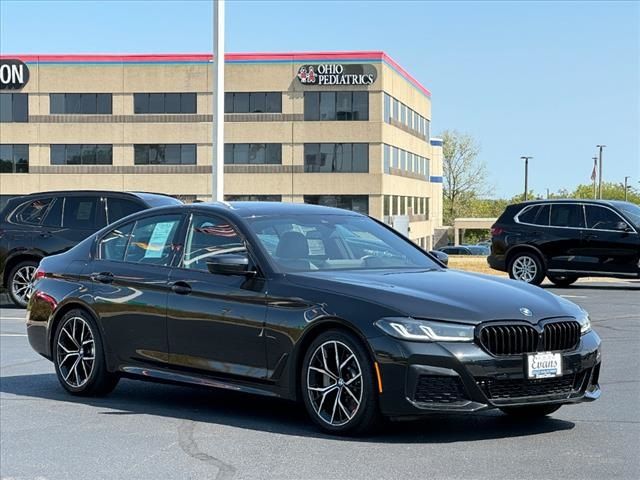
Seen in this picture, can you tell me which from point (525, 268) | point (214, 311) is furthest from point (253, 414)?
point (525, 268)

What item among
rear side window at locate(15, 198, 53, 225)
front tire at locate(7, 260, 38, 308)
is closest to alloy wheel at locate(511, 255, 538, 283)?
rear side window at locate(15, 198, 53, 225)

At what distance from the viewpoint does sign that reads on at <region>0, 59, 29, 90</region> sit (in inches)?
3051

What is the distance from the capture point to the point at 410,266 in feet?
27.5

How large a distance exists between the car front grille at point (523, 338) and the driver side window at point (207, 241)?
6.68 feet

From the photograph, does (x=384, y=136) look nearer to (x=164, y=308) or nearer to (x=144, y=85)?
(x=144, y=85)

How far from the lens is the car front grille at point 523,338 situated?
22.8 ft

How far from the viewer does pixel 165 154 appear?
7838 centimetres

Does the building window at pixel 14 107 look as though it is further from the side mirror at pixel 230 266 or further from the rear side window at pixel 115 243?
the side mirror at pixel 230 266

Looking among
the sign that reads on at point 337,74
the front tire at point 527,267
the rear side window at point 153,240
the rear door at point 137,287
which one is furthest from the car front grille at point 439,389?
the sign that reads on at point 337,74

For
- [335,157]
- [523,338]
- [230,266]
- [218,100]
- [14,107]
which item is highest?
[14,107]

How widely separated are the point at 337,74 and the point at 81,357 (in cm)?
6708

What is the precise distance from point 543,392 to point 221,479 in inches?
84.0

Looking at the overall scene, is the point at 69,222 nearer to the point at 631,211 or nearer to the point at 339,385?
the point at 631,211

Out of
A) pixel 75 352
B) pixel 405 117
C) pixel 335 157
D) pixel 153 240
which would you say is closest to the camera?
pixel 153 240
